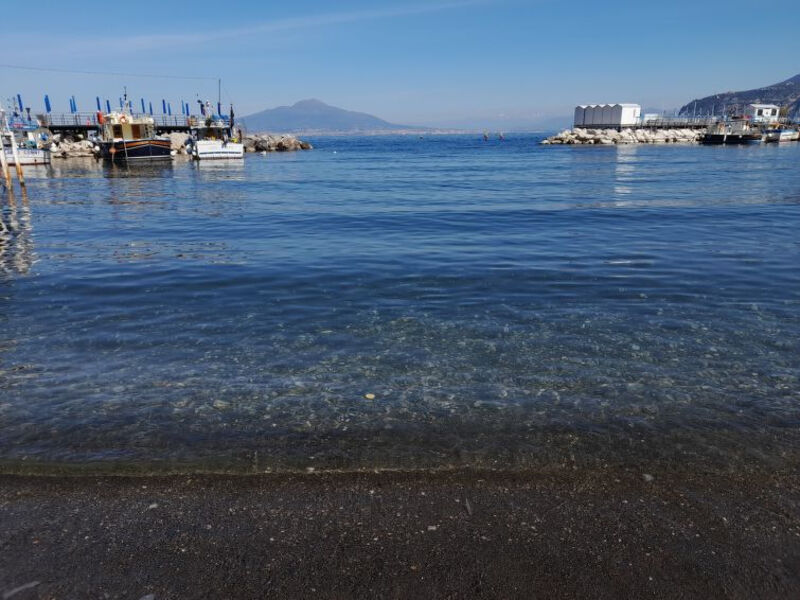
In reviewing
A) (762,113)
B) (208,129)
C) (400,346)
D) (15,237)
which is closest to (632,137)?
(762,113)

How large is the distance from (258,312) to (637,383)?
6932 millimetres

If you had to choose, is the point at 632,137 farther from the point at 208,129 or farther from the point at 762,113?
the point at 208,129

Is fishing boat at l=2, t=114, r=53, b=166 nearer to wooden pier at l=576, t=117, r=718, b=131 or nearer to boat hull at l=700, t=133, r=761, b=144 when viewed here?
boat hull at l=700, t=133, r=761, b=144

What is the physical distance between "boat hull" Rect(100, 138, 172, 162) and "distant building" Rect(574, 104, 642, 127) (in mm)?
115632

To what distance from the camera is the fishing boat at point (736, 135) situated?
110000 millimetres

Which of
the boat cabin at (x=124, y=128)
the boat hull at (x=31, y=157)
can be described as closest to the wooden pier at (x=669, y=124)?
the boat cabin at (x=124, y=128)

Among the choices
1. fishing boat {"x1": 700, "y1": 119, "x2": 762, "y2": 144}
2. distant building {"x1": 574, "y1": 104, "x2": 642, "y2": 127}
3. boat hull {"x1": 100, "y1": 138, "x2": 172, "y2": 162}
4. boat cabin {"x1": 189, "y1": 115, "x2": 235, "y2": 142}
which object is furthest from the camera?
distant building {"x1": 574, "y1": 104, "x2": 642, "y2": 127}

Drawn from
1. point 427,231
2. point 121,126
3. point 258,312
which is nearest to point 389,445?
point 258,312

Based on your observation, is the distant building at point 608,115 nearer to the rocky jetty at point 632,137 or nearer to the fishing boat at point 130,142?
the rocky jetty at point 632,137

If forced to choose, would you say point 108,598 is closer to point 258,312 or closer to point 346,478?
point 346,478

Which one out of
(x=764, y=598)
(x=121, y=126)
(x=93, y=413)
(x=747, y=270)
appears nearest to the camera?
(x=764, y=598)

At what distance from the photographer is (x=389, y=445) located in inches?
239

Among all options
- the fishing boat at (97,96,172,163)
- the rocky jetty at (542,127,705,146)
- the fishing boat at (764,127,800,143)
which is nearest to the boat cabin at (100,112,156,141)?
the fishing boat at (97,96,172,163)

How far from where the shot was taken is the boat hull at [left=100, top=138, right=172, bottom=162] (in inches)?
2430
